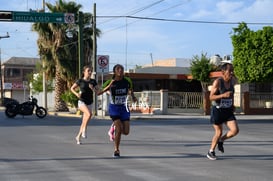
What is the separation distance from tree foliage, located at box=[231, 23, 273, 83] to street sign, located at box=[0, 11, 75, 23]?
11666 millimetres

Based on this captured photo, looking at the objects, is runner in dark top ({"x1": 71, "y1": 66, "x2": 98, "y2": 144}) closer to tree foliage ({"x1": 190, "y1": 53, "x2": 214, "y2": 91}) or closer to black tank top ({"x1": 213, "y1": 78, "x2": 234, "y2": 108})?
black tank top ({"x1": 213, "y1": 78, "x2": 234, "y2": 108})

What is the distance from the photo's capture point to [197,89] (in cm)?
4425

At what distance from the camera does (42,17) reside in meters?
28.7

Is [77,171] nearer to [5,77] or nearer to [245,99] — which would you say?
[245,99]

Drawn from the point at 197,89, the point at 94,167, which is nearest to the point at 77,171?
the point at 94,167

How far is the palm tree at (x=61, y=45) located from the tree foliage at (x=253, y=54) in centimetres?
986

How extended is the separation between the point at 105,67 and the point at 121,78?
16539mm

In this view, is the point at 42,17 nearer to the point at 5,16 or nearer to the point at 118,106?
the point at 5,16

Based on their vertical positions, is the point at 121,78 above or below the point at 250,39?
below

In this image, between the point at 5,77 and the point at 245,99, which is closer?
the point at 245,99

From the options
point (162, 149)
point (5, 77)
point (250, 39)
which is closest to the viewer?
point (162, 149)

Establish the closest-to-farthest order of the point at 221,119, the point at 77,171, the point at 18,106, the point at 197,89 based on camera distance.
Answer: the point at 77,171 < the point at 221,119 < the point at 18,106 < the point at 197,89

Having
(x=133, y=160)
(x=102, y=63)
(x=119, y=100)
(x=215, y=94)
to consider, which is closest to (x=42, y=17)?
(x=102, y=63)

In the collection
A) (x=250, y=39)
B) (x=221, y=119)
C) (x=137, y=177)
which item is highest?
(x=250, y=39)
